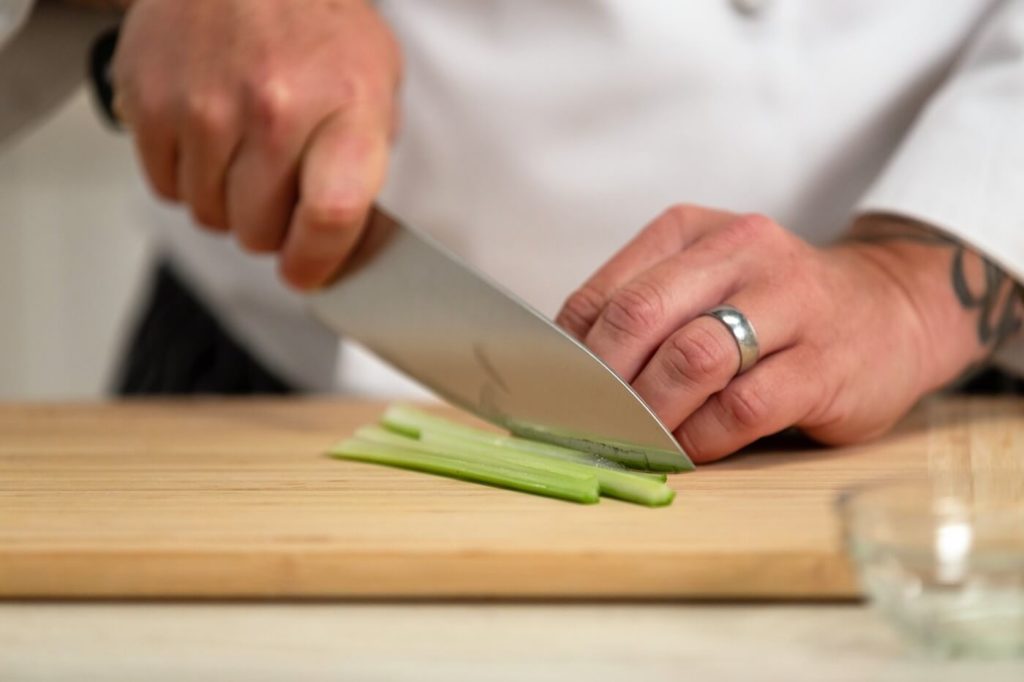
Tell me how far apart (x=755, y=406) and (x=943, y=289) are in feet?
0.91

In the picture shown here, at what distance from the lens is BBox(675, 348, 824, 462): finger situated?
94 cm

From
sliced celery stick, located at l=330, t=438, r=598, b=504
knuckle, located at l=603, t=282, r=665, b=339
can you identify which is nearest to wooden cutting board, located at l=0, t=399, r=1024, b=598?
sliced celery stick, located at l=330, t=438, r=598, b=504

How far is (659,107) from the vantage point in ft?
4.18

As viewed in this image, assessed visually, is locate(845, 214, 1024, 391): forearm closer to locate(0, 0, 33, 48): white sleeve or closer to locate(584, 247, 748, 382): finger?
locate(584, 247, 748, 382): finger

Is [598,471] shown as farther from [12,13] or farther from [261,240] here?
[12,13]

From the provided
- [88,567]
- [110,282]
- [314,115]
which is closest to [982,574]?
[88,567]

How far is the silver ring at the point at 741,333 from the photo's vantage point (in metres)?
0.93

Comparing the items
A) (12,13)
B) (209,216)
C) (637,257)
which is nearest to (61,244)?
(12,13)

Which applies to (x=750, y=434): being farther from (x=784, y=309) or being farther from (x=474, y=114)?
(x=474, y=114)

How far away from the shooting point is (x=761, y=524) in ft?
2.53

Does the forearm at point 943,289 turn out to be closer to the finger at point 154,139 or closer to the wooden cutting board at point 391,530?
the wooden cutting board at point 391,530

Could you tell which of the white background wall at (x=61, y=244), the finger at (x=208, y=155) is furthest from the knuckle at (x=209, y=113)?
the white background wall at (x=61, y=244)

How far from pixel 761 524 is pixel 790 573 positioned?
0.07 m

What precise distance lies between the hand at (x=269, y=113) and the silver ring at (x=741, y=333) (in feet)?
1.11
